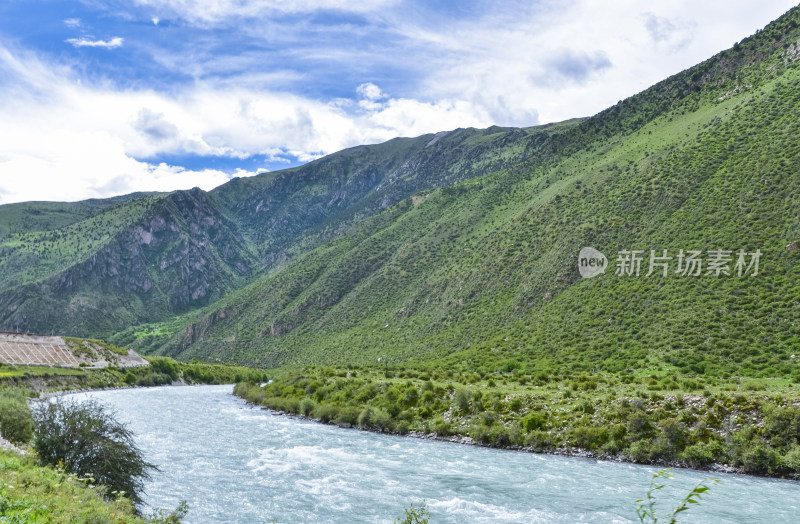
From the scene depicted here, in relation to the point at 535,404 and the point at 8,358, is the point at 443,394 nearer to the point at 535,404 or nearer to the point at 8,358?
the point at 535,404

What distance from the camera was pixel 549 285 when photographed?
7969cm

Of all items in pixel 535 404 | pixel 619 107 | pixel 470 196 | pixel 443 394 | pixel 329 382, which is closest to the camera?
pixel 535 404

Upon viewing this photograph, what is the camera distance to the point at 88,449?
67.5ft

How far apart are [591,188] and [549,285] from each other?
26136 millimetres

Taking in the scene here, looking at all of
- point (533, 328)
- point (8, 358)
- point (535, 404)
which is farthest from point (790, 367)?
point (8, 358)

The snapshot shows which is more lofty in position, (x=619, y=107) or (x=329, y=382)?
(x=619, y=107)

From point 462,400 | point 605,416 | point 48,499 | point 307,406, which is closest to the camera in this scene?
point 48,499

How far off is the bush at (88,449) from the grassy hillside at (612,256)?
45.8 m

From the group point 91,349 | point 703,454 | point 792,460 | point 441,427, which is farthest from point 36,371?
point 792,460

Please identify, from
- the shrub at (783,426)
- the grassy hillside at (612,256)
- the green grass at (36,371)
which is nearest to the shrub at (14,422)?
the shrub at (783,426)

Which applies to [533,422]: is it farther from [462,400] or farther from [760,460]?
[760,460]

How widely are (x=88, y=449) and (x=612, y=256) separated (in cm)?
7013

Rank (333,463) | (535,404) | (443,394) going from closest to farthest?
(333,463), (535,404), (443,394)

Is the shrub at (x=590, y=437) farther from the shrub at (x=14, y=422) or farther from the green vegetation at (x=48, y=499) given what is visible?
the shrub at (x=14, y=422)
